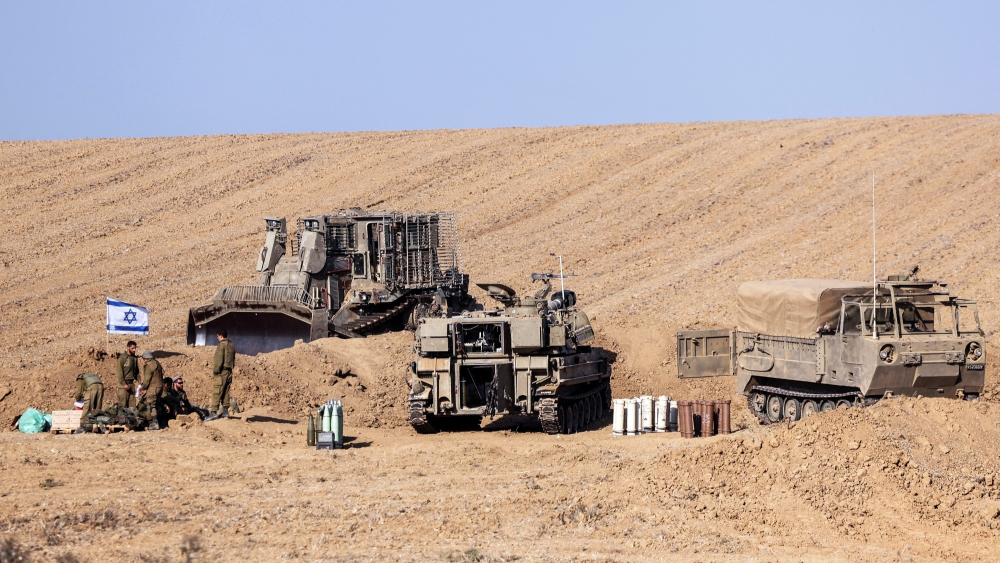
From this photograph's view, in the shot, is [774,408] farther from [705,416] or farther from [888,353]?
→ [888,353]

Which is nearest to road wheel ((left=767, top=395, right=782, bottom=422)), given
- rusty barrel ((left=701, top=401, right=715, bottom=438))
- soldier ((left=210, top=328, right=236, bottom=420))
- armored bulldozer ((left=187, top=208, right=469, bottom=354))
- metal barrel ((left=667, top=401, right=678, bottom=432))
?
metal barrel ((left=667, top=401, right=678, bottom=432))

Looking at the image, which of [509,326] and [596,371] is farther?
[596,371]

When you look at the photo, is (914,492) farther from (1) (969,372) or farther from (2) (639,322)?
(2) (639,322)

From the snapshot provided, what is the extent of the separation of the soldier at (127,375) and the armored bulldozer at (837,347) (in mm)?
8573

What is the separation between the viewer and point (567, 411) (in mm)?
18844

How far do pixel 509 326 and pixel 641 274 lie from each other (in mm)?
15571

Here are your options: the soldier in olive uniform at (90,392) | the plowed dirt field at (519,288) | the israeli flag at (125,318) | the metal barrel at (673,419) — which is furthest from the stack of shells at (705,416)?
the israeli flag at (125,318)

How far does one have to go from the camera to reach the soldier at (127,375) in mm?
17750

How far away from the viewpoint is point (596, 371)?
2012 cm

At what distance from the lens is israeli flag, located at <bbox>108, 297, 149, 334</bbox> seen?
21312 mm

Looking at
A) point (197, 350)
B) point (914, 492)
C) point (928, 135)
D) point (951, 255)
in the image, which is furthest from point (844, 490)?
point (928, 135)

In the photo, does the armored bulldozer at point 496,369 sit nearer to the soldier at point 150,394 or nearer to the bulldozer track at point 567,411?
the bulldozer track at point 567,411

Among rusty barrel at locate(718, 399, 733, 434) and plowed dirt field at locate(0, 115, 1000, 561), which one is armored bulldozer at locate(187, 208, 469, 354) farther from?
rusty barrel at locate(718, 399, 733, 434)

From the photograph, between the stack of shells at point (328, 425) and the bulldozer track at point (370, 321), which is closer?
the stack of shells at point (328, 425)
